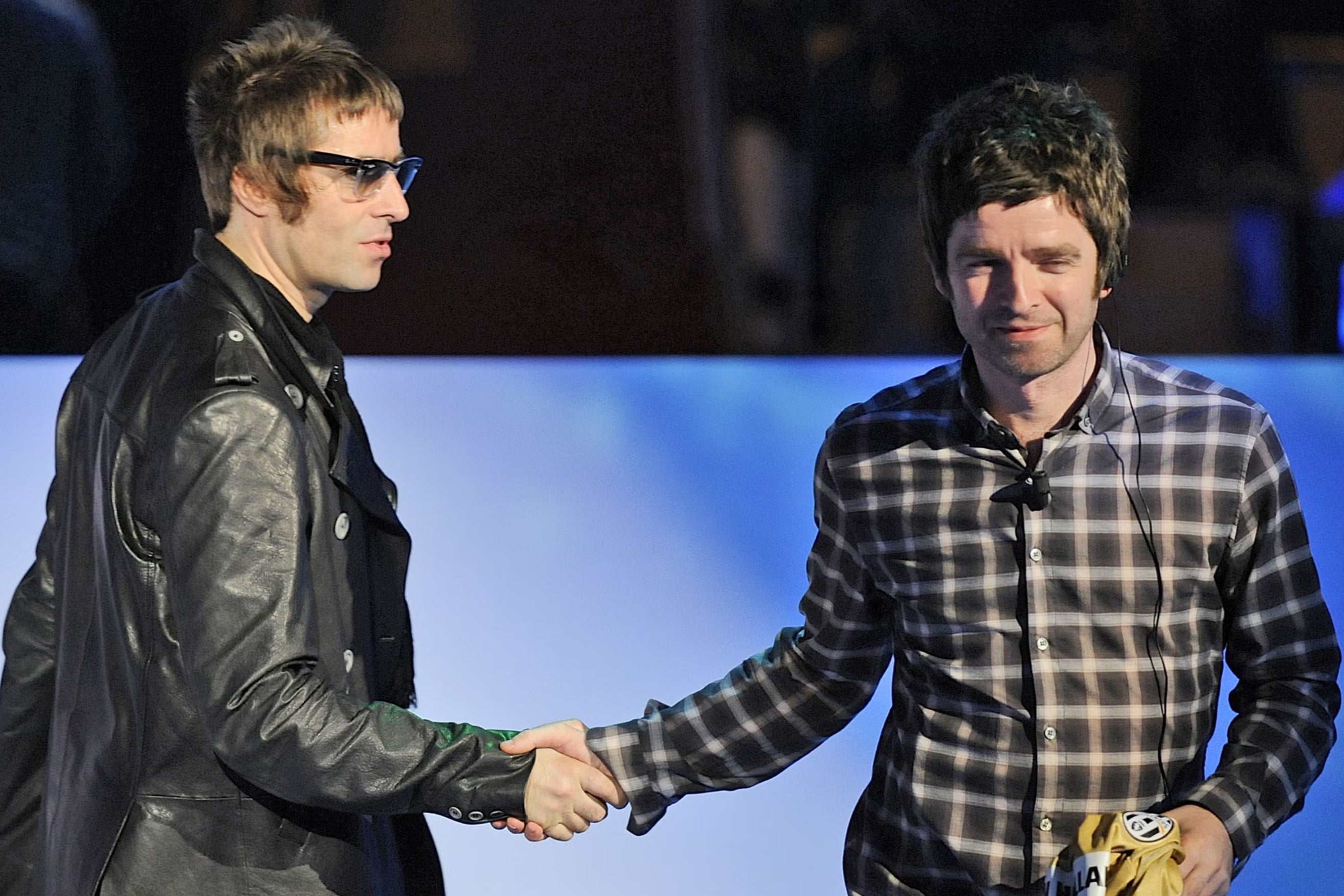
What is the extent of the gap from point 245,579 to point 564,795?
1.77 ft

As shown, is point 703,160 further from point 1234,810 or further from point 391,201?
point 1234,810

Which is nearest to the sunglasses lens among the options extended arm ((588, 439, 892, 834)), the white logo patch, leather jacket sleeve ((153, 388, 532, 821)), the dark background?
leather jacket sleeve ((153, 388, 532, 821))

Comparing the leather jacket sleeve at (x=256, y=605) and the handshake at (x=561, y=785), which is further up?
the leather jacket sleeve at (x=256, y=605)

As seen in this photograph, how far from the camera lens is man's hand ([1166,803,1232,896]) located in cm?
163

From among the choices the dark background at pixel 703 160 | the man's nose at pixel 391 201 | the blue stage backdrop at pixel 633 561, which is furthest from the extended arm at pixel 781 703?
the dark background at pixel 703 160

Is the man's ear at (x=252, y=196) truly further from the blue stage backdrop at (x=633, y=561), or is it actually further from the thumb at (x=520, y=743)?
the blue stage backdrop at (x=633, y=561)

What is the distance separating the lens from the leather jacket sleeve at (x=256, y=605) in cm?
163

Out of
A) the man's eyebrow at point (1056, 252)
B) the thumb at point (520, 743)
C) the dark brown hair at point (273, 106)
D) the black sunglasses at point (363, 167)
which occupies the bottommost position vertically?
the thumb at point (520, 743)

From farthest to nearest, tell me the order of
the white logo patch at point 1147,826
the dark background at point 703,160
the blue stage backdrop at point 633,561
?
the blue stage backdrop at point 633,561
the dark background at point 703,160
the white logo patch at point 1147,826

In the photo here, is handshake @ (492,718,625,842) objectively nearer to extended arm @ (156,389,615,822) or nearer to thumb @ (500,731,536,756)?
thumb @ (500,731,536,756)

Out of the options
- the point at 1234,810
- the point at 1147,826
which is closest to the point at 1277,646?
the point at 1234,810

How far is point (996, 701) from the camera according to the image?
1.77 metres

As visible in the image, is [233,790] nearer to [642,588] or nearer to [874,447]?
[874,447]

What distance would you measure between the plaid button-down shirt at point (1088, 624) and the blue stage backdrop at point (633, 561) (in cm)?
106
